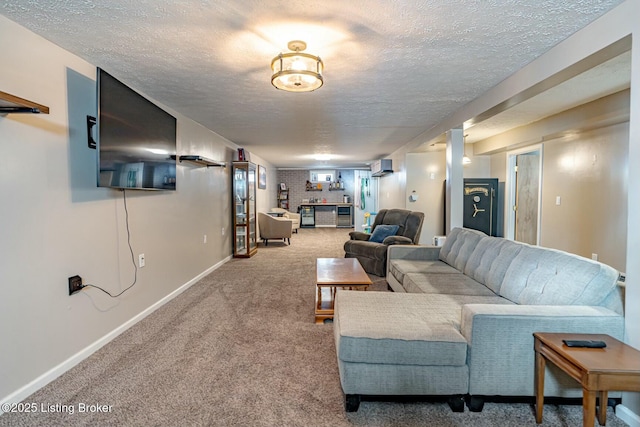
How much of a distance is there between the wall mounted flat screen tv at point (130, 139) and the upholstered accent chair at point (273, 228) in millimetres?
4136

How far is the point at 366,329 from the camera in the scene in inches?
67.4

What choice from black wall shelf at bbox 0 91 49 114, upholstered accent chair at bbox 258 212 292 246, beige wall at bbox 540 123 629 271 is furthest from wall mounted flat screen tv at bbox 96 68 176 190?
beige wall at bbox 540 123 629 271

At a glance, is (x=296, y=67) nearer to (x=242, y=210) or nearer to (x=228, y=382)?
(x=228, y=382)

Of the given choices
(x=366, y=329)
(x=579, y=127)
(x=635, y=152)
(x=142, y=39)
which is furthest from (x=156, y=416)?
(x=579, y=127)

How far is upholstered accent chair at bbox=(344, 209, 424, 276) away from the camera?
4.50m

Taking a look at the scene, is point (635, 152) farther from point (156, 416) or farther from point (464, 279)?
point (156, 416)

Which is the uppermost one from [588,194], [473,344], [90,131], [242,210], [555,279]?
[90,131]

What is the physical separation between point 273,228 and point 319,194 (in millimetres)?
4341

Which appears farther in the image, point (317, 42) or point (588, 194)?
point (588, 194)

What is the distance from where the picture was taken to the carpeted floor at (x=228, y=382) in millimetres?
1640

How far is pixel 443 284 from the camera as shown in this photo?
2.69m

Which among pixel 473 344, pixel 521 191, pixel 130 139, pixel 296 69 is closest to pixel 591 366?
pixel 473 344

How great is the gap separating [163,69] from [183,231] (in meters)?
1.96

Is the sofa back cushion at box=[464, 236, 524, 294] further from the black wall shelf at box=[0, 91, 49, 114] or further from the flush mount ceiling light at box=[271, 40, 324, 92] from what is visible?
the black wall shelf at box=[0, 91, 49, 114]
